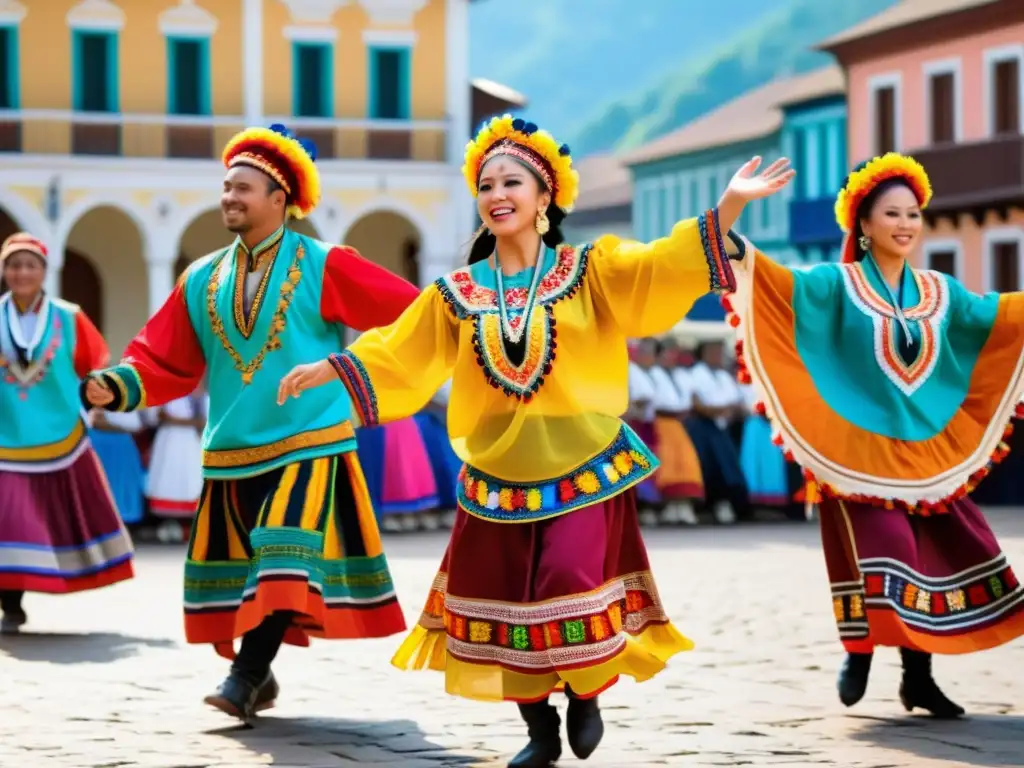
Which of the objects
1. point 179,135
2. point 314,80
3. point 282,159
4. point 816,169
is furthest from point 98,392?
point 816,169

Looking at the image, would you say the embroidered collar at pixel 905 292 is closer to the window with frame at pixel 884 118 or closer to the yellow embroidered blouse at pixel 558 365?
the yellow embroidered blouse at pixel 558 365

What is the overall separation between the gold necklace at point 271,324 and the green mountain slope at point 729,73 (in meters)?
114

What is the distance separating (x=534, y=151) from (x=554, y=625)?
1492mm

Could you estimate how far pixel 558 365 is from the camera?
22.1 feet

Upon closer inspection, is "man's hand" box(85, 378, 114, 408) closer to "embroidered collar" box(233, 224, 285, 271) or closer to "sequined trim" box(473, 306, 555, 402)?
"embroidered collar" box(233, 224, 285, 271)

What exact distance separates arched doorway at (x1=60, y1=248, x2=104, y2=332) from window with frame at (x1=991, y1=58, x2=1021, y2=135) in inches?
579

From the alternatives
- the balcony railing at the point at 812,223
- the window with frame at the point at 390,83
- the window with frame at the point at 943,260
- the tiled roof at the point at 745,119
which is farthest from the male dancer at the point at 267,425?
the tiled roof at the point at 745,119

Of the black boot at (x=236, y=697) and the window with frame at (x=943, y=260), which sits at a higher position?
the window with frame at (x=943, y=260)

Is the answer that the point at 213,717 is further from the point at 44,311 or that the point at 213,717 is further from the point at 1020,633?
the point at 44,311

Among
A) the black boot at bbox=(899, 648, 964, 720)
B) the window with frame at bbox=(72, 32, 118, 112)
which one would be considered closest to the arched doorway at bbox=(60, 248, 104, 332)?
the window with frame at bbox=(72, 32, 118, 112)

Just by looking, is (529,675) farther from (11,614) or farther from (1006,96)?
(1006,96)

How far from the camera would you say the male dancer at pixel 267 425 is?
7574 millimetres

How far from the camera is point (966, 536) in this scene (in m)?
7.77

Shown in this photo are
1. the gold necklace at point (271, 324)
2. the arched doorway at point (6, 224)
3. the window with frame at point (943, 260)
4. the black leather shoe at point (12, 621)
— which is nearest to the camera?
the gold necklace at point (271, 324)
